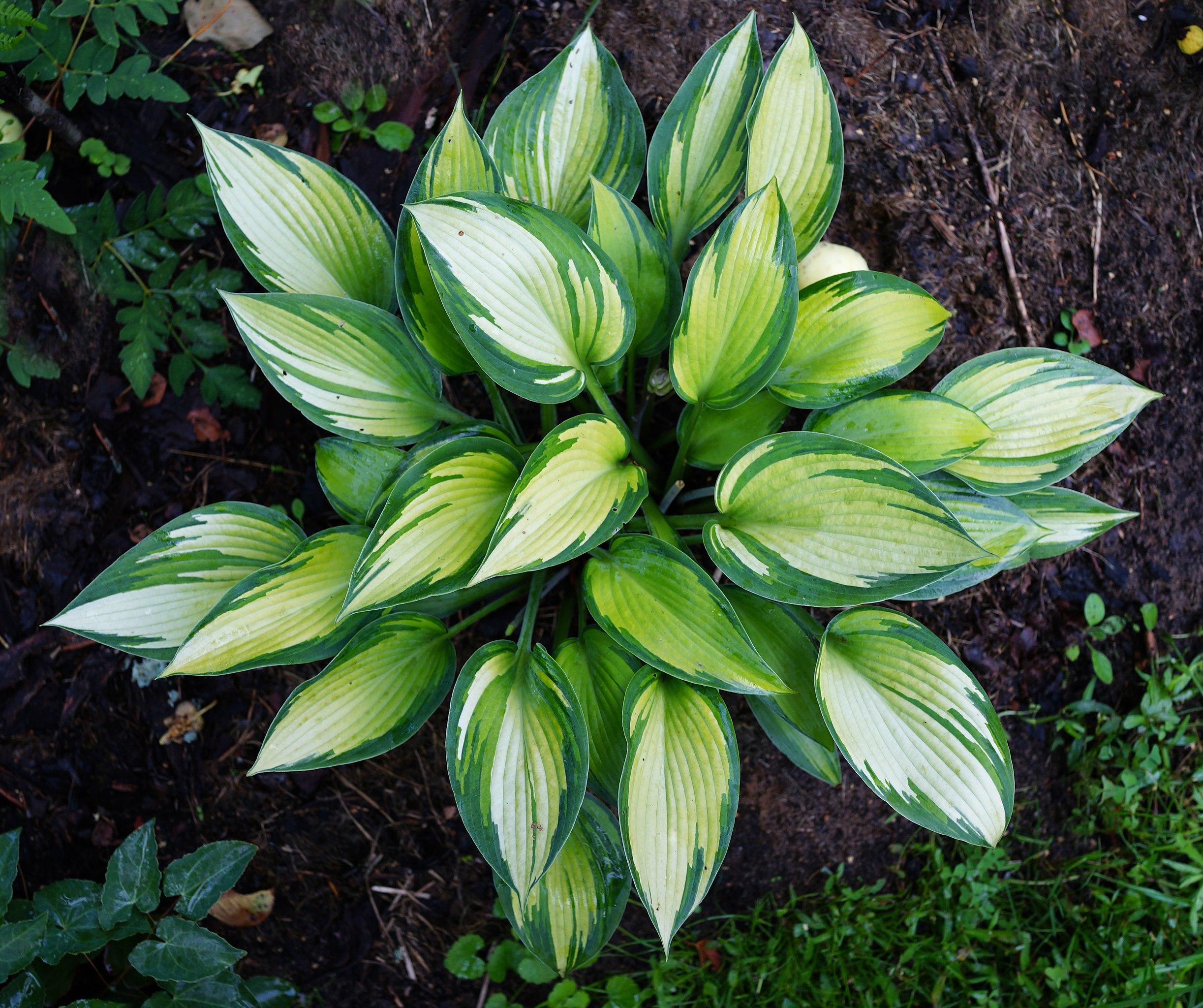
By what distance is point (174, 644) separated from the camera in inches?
50.9

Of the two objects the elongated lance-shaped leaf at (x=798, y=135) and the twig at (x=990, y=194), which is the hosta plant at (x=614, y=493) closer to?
the elongated lance-shaped leaf at (x=798, y=135)

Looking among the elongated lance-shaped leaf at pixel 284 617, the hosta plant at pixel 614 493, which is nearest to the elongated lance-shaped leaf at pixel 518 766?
the hosta plant at pixel 614 493

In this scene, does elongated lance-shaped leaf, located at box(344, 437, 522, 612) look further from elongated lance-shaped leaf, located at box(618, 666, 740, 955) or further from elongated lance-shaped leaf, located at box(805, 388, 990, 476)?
elongated lance-shaped leaf, located at box(805, 388, 990, 476)

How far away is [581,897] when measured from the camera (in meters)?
1.35

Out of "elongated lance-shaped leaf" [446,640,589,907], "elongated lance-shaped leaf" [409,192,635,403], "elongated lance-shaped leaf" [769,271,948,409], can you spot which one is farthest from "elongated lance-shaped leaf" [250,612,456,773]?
"elongated lance-shaped leaf" [769,271,948,409]

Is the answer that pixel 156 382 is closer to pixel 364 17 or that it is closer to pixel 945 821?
pixel 364 17

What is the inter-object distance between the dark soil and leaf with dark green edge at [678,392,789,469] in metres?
0.57

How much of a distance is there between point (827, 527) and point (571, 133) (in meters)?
0.79

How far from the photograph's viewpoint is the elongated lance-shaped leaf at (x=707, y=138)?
1310mm

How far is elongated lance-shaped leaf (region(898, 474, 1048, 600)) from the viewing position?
1293 millimetres

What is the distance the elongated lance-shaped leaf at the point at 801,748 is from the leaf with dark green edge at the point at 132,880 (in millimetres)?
1038

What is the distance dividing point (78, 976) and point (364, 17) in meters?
2.05

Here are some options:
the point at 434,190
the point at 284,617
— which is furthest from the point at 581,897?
the point at 434,190

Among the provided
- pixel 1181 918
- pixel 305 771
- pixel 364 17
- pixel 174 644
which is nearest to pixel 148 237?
pixel 364 17
